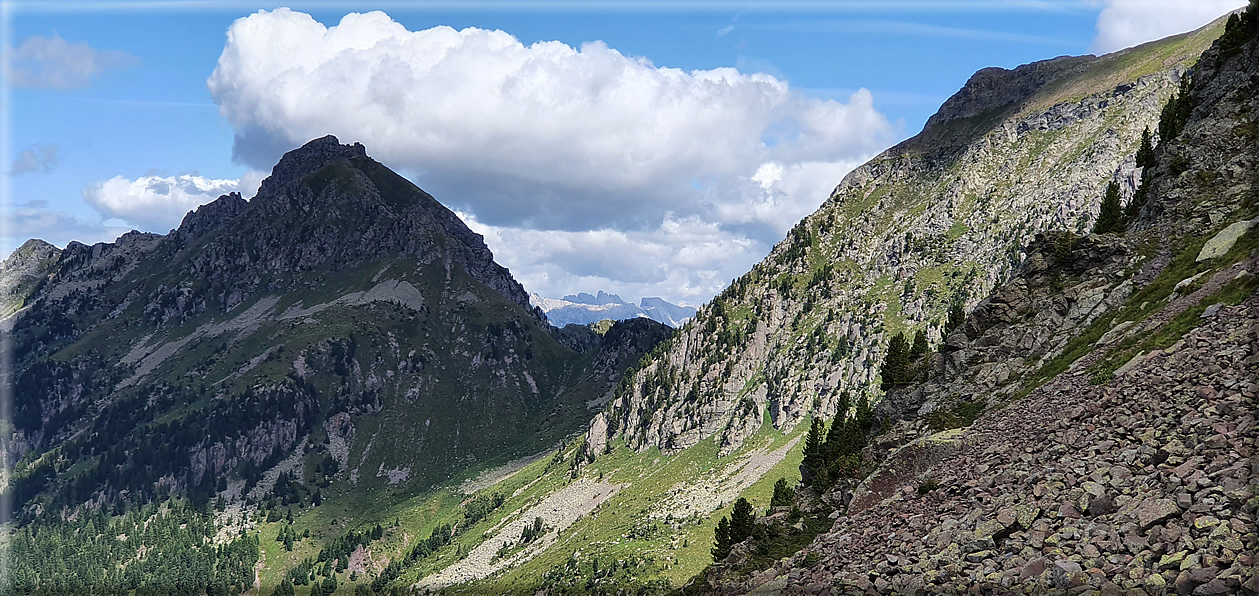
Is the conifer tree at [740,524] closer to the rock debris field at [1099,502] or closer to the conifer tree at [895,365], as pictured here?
the conifer tree at [895,365]

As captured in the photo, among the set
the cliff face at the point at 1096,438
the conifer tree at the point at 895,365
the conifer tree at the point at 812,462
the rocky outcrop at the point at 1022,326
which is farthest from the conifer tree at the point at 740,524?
the conifer tree at the point at 895,365

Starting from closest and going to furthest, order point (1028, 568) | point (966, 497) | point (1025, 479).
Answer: point (1028, 568), point (1025, 479), point (966, 497)

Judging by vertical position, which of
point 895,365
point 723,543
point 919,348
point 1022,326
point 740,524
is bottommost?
point 723,543

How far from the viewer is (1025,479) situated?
1087 inches

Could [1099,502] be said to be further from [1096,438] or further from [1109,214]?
[1109,214]

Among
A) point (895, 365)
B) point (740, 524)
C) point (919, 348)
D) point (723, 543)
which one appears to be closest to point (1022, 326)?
point (895, 365)

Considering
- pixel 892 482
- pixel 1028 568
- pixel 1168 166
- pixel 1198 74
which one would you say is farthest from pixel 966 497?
pixel 1198 74

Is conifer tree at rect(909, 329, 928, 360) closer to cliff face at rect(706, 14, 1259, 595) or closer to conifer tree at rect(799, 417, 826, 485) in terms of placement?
conifer tree at rect(799, 417, 826, 485)

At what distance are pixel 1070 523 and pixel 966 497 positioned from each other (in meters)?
7.36

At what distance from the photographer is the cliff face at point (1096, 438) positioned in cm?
Result: 1903

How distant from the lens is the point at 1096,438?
2752 cm

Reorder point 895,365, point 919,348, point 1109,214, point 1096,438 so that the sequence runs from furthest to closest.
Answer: point 919,348 < point 895,365 < point 1109,214 < point 1096,438

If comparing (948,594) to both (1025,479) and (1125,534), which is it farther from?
(1025,479)

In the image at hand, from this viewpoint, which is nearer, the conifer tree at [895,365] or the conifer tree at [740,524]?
the conifer tree at [740,524]
